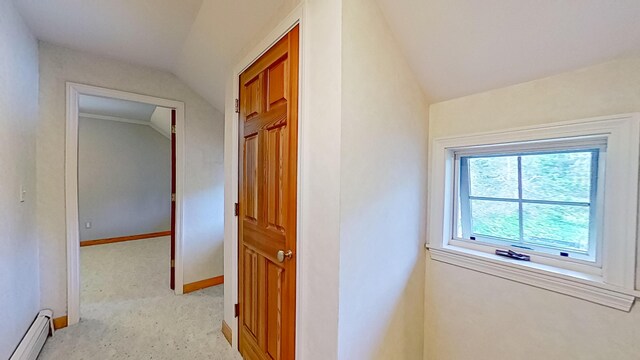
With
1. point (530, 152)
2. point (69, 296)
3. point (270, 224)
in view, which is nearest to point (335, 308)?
point (270, 224)

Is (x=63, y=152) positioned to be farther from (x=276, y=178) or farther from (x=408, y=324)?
(x=408, y=324)

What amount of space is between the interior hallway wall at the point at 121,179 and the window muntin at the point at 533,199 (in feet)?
18.8

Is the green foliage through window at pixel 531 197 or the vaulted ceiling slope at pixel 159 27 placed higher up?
the vaulted ceiling slope at pixel 159 27

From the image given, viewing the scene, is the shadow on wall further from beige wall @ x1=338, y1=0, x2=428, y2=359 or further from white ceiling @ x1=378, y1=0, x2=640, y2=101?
white ceiling @ x1=378, y1=0, x2=640, y2=101

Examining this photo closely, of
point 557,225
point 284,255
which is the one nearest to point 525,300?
point 557,225

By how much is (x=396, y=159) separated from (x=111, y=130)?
566 cm

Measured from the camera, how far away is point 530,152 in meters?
1.20

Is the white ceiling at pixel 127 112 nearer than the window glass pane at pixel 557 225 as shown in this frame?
No

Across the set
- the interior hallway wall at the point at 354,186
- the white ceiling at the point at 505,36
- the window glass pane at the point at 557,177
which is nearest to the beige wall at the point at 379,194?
the interior hallway wall at the point at 354,186

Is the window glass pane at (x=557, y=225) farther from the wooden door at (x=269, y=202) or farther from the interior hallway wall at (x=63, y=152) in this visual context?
the interior hallway wall at (x=63, y=152)

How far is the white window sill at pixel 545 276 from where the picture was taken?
92cm

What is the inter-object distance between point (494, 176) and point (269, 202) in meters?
1.23

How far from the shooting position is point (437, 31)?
1102mm

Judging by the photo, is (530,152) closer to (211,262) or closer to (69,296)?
(211,262)
